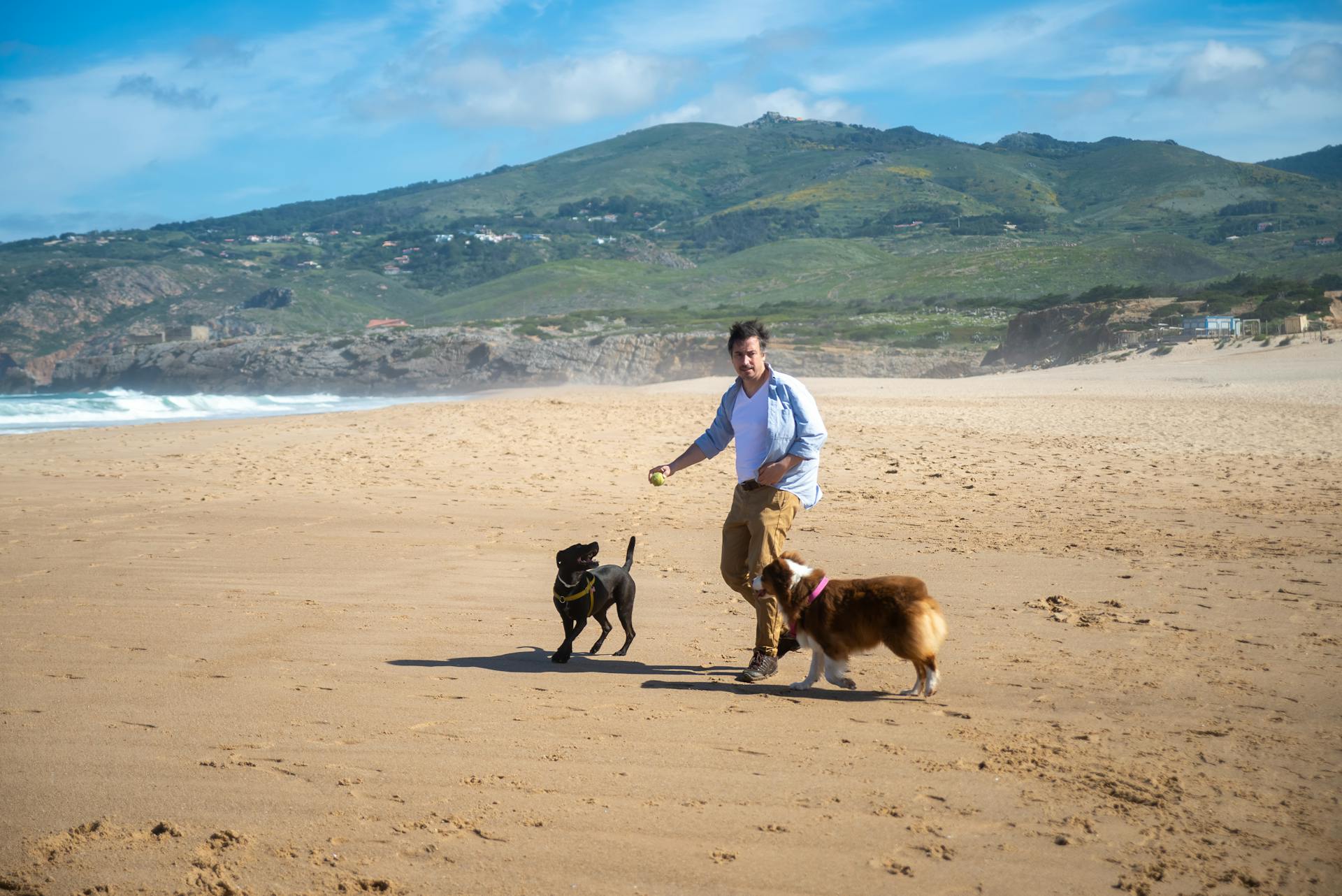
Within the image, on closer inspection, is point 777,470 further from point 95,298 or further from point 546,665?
point 95,298

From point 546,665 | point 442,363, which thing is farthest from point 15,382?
point 546,665

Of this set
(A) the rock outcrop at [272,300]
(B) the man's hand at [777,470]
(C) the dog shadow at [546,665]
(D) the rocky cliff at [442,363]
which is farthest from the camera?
(A) the rock outcrop at [272,300]

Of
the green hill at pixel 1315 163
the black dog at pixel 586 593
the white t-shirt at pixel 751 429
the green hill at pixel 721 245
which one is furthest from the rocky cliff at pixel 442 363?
the green hill at pixel 1315 163

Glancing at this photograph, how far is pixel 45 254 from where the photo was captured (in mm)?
124062

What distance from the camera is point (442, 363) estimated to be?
63.3 m

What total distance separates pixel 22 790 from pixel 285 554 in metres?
4.75

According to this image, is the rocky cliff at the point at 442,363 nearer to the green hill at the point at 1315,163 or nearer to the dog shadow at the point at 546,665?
the dog shadow at the point at 546,665

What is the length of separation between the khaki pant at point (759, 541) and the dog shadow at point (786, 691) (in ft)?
0.67

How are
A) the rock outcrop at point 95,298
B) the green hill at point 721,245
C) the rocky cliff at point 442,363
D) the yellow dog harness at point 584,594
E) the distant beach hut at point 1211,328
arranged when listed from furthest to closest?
the rock outcrop at point 95,298 < the green hill at point 721,245 < the rocky cliff at point 442,363 < the distant beach hut at point 1211,328 < the yellow dog harness at point 584,594

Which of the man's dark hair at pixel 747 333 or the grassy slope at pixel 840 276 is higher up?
the grassy slope at pixel 840 276

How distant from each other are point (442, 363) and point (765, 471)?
6040 centimetres

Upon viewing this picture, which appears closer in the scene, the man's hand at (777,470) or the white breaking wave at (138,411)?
the man's hand at (777,470)

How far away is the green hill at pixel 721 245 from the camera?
3287 inches

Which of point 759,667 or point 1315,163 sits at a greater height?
point 1315,163
